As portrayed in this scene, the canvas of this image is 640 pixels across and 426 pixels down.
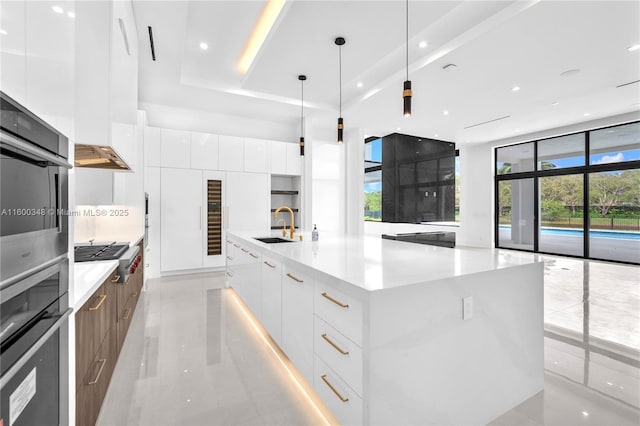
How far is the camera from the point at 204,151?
16.9 ft

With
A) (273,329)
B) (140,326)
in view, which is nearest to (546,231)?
(273,329)

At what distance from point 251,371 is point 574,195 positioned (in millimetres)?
7873

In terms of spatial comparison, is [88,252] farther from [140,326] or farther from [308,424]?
[308,424]

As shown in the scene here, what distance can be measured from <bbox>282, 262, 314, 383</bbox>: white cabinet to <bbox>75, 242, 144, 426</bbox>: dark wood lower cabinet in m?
1.03

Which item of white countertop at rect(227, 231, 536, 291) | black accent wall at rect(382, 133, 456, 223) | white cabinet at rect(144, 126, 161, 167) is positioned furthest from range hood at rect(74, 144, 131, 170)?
black accent wall at rect(382, 133, 456, 223)

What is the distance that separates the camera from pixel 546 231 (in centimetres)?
727

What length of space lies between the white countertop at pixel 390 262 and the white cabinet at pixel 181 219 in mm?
3144

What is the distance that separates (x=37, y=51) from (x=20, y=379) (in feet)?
2.81

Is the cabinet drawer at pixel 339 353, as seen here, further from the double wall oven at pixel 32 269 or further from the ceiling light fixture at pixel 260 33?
the ceiling light fixture at pixel 260 33

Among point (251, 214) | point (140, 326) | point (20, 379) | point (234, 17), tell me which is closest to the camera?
point (20, 379)

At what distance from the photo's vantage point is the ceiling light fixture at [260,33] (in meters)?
3.14

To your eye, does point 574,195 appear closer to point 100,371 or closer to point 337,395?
point 337,395

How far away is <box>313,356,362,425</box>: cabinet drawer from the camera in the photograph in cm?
128

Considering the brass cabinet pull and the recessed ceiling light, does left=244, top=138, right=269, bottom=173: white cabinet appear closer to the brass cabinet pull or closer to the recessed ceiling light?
the brass cabinet pull
